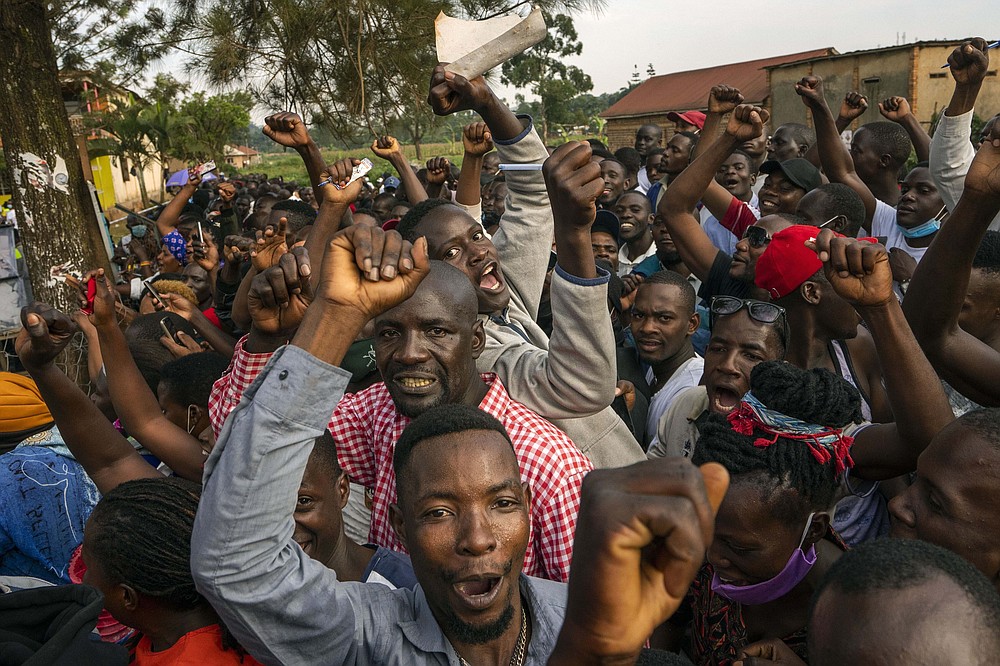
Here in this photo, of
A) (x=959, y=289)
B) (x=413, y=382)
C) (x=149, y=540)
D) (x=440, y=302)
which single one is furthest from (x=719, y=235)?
(x=149, y=540)

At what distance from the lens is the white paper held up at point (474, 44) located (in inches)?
98.7

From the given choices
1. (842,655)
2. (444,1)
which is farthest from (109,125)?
(842,655)

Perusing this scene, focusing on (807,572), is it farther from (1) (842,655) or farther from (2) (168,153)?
(2) (168,153)

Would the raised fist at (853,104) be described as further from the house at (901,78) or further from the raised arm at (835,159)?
the house at (901,78)

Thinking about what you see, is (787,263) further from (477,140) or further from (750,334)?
(477,140)

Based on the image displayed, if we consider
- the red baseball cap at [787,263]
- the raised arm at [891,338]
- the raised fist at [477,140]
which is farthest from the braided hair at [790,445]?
the raised fist at [477,140]

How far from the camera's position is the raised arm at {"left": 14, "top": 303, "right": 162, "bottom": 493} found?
239 centimetres

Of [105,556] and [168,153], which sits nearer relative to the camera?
[105,556]

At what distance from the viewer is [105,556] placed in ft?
6.05

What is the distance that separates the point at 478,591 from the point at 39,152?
610cm

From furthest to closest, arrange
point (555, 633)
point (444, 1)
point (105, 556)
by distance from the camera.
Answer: point (444, 1) < point (105, 556) < point (555, 633)

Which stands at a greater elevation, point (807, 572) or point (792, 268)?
point (792, 268)

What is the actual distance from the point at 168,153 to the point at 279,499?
3374 centimetres

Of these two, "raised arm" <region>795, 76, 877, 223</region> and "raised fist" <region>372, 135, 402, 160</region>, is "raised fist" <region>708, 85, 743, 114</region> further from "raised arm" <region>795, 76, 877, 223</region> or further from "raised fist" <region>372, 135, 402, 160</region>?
"raised fist" <region>372, 135, 402, 160</region>
